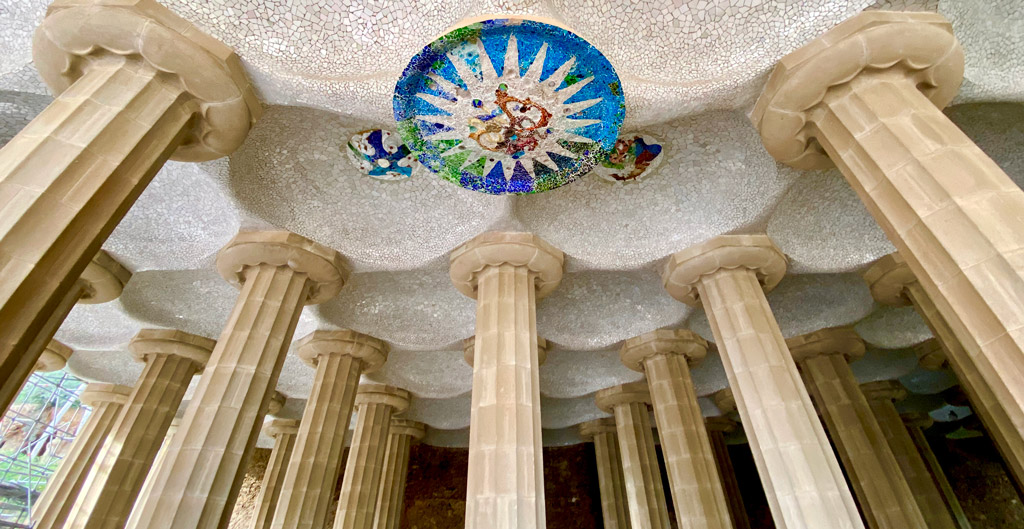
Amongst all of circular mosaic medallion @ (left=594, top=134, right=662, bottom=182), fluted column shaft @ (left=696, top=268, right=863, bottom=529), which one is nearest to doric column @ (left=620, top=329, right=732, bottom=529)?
fluted column shaft @ (left=696, top=268, right=863, bottom=529)

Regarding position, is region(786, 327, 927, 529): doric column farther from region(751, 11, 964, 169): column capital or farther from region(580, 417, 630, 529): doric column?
region(751, 11, 964, 169): column capital

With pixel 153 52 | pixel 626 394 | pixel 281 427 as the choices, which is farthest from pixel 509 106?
pixel 281 427

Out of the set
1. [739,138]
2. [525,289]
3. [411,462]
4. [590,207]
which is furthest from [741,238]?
[411,462]

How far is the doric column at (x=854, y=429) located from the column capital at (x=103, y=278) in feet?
34.0

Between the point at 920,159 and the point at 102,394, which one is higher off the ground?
the point at 102,394

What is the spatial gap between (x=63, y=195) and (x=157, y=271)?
5.64 meters

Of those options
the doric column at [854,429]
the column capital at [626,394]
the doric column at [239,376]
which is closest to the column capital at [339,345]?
the doric column at [239,376]

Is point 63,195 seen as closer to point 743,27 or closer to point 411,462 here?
point 743,27

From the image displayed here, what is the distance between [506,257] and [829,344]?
6.11 metres

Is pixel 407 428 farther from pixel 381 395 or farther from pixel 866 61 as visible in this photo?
pixel 866 61

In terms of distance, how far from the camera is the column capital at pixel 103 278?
6.82 m

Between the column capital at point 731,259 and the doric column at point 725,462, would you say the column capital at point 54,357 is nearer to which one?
the column capital at point 731,259

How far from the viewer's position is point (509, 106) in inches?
192

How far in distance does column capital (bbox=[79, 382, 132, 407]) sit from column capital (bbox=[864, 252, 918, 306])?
44.3 feet
